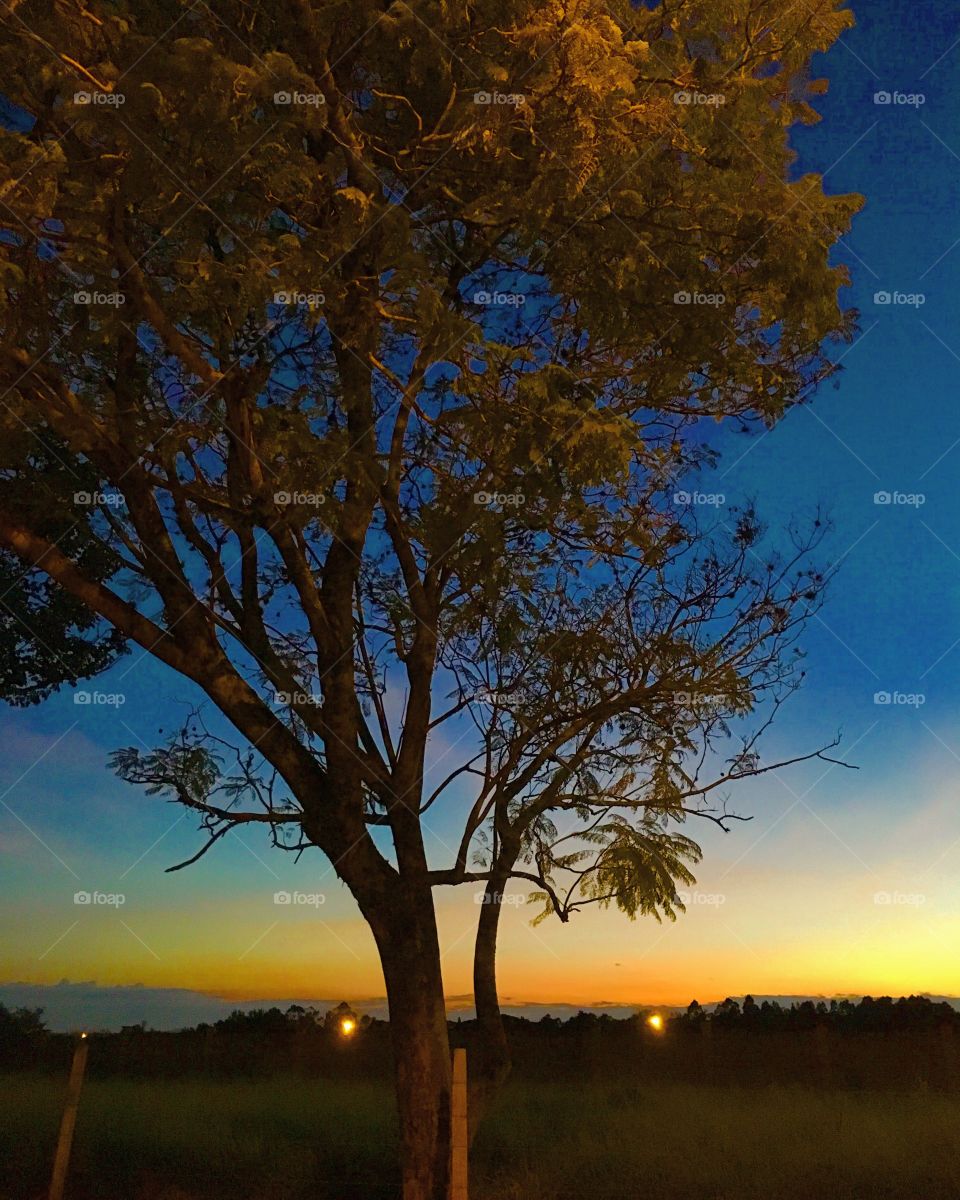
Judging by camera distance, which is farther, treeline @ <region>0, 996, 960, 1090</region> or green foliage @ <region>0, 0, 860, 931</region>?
treeline @ <region>0, 996, 960, 1090</region>

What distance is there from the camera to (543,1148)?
1177cm

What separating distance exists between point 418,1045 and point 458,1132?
893 millimetres

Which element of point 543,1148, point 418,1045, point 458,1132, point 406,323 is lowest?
point 543,1148

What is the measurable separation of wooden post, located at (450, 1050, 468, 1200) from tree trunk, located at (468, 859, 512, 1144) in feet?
5.30

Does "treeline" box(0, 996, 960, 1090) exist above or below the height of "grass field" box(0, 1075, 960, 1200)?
above

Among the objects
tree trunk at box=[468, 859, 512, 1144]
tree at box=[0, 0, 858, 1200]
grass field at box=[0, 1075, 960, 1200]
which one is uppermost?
tree at box=[0, 0, 858, 1200]

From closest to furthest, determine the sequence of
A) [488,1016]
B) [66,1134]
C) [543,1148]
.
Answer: [66,1134] < [488,1016] < [543,1148]

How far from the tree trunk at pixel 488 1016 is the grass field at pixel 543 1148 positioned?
0.92 metres

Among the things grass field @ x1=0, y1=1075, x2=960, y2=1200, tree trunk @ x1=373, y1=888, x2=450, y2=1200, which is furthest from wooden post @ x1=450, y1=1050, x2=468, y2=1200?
grass field @ x1=0, y1=1075, x2=960, y2=1200

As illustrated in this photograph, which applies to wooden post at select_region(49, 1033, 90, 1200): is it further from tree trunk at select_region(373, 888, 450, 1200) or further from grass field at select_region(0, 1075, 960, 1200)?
tree trunk at select_region(373, 888, 450, 1200)

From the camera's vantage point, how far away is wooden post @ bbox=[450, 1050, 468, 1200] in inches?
303

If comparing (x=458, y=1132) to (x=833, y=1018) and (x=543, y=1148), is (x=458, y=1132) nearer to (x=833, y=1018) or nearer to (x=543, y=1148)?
(x=543, y=1148)

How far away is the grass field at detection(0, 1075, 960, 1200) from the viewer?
34.5ft

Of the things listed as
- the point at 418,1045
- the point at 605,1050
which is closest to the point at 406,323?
the point at 418,1045
